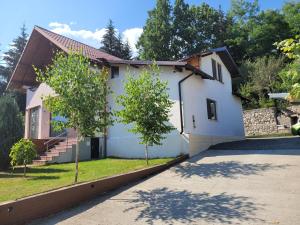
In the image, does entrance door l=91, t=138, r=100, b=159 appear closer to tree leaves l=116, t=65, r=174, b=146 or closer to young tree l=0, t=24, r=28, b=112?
tree leaves l=116, t=65, r=174, b=146

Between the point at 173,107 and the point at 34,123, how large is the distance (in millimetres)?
10735

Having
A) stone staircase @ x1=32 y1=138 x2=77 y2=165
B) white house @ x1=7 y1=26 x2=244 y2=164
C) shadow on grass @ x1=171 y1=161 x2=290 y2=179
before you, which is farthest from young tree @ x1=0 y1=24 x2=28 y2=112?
shadow on grass @ x1=171 y1=161 x2=290 y2=179

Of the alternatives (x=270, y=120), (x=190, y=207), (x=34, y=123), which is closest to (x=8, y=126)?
(x=34, y=123)

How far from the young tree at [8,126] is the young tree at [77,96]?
16.9 feet

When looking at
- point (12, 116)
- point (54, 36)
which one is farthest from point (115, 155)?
point (54, 36)

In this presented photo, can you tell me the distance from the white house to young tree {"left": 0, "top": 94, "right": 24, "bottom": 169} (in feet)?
5.95

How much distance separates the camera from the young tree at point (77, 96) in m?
9.84

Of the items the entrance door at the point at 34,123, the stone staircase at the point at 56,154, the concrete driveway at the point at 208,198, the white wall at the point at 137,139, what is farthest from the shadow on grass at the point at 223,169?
the entrance door at the point at 34,123

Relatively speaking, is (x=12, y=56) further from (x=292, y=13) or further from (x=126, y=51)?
(x=292, y=13)

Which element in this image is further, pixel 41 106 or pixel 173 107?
pixel 41 106

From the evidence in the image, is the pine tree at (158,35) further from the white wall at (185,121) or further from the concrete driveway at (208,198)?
the concrete driveway at (208,198)

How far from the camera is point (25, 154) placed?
11461mm

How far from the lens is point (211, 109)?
63.4 ft

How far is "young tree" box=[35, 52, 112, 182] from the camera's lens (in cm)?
984
